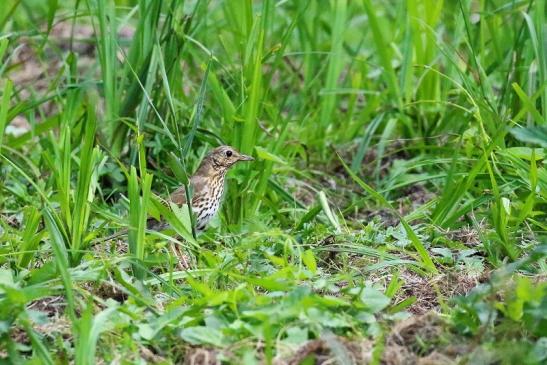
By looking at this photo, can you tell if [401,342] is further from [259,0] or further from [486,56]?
[259,0]

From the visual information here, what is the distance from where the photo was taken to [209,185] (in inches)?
Answer: 244

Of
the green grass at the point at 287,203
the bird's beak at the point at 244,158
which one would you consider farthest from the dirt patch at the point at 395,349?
the bird's beak at the point at 244,158

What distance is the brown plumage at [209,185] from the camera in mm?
6016

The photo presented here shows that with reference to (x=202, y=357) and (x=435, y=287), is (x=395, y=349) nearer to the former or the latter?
(x=202, y=357)

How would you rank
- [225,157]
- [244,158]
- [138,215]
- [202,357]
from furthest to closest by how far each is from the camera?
1. [225,157]
2. [244,158]
3. [138,215]
4. [202,357]

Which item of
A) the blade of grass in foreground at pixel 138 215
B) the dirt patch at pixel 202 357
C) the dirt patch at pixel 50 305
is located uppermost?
the blade of grass in foreground at pixel 138 215

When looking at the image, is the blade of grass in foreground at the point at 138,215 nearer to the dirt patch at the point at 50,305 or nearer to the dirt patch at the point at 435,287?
the dirt patch at the point at 50,305

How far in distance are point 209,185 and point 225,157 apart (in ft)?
0.63

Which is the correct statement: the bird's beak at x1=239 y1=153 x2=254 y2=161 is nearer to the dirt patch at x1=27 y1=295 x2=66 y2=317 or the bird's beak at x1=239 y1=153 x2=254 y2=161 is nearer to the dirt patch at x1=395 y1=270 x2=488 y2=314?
the dirt patch at x1=395 y1=270 x2=488 y2=314

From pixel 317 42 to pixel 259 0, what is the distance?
302cm

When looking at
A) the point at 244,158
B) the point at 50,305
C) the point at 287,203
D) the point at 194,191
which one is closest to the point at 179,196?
the point at 194,191

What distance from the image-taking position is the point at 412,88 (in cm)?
702

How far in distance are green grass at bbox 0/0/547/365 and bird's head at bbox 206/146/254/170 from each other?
0.18 feet

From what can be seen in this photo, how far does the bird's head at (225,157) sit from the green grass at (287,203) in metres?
0.06
